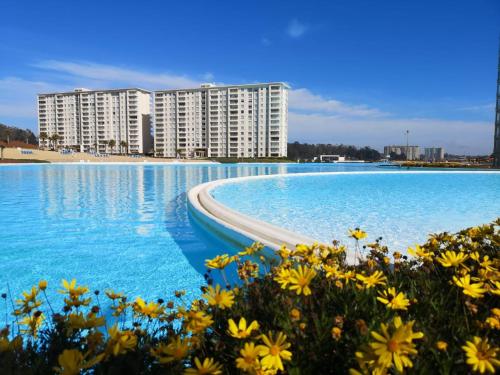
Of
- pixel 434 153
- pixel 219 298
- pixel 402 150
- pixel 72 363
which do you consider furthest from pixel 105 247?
pixel 402 150

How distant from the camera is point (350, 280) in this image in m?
1.61

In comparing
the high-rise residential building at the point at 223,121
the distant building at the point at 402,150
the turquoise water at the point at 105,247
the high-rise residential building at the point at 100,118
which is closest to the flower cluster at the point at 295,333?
the turquoise water at the point at 105,247

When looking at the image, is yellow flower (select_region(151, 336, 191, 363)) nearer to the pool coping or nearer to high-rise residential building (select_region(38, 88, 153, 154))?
the pool coping

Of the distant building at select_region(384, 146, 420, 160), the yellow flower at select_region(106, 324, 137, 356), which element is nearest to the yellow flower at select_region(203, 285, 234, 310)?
the yellow flower at select_region(106, 324, 137, 356)

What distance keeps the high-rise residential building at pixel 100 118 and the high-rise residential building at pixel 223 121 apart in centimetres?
599

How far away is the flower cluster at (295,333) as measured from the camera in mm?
990

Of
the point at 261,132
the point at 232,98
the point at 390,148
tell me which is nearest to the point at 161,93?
the point at 232,98

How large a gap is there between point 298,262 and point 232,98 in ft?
320

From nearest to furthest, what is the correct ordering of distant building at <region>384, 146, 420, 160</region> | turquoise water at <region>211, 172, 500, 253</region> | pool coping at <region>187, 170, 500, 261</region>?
pool coping at <region>187, 170, 500, 261</region>
turquoise water at <region>211, 172, 500, 253</region>
distant building at <region>384, 146, 420, 160</region>

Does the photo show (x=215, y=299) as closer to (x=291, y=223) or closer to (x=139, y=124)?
(x=291, y=223)

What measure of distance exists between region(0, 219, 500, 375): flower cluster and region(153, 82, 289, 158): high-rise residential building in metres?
91.8

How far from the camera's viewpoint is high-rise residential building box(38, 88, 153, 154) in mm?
103500

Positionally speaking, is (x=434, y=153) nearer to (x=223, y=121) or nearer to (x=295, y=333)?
(x=223, y=121)

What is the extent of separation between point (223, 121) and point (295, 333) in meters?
97.8
